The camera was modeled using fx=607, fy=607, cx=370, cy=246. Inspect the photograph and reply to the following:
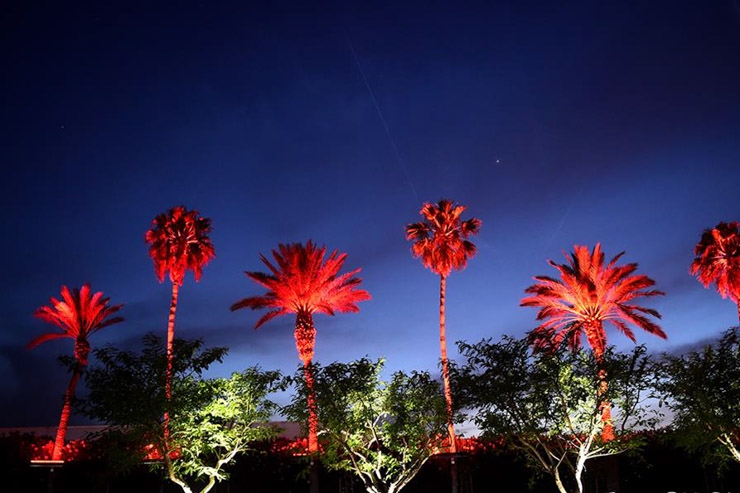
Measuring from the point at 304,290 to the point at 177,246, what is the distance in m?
9.03

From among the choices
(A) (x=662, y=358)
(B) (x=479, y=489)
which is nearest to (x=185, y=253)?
(B) (x=479, y=489)

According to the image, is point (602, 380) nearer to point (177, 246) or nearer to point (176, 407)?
point (176, 407)

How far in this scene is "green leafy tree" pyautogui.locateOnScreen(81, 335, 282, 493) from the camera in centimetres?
2119

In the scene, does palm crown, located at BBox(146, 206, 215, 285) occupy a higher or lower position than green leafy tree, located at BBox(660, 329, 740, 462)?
higher

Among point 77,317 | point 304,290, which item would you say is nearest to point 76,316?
point 77,317

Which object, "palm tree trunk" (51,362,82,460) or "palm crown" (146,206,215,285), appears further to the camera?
"palm crown" (146,206,215,285)

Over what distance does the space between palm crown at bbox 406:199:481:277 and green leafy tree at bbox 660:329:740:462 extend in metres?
18.5

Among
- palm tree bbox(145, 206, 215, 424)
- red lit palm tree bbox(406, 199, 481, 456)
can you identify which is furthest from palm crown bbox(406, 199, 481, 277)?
palm tree bbox(145, 206, 215, 424)

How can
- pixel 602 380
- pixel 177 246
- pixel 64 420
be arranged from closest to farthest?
1. pixel 602 380
2. pixel 64 420
3. pixel 177 246

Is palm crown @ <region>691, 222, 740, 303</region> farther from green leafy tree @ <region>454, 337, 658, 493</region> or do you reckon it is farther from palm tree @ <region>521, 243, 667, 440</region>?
green leafy tree @ <region>454, 337, 658, 493</region>

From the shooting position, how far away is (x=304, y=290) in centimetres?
3772

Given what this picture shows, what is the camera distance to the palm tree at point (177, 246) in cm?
3922

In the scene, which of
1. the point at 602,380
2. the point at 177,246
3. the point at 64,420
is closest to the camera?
the point at 602,380

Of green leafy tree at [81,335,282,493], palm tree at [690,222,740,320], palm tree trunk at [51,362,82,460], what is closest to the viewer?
green leafy tree at [81,335,282,493]
